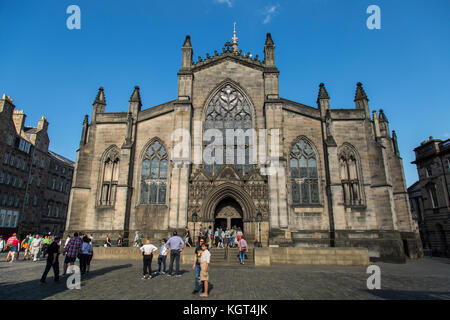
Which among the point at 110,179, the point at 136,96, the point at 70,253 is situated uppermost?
the point at 136,96

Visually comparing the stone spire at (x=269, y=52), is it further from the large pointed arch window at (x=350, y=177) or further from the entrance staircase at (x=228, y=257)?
the entrance staircase at (x=228, y=257)

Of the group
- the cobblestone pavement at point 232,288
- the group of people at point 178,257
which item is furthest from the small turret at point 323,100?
the group of people at point 178,257

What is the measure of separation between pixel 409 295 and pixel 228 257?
382 inches

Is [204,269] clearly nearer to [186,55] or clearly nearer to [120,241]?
[120,241]

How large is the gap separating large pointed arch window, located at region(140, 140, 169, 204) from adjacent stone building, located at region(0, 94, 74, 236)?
23216mm

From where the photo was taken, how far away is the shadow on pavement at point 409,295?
7316 mm

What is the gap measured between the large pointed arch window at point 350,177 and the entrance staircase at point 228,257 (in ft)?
32.7

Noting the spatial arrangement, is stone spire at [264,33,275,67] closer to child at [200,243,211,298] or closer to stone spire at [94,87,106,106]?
stone spire at [94,87,106,106]

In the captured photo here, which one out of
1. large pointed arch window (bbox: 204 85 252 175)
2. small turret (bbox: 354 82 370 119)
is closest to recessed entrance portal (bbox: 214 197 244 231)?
large pointed arch window (bbox: 204 85 252 175)

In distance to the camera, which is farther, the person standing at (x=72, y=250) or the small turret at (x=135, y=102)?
the small turret at (x=135, y=102)

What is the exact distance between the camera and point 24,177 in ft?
120

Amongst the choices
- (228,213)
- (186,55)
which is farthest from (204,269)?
(186,55)

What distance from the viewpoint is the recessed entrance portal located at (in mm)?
20828
